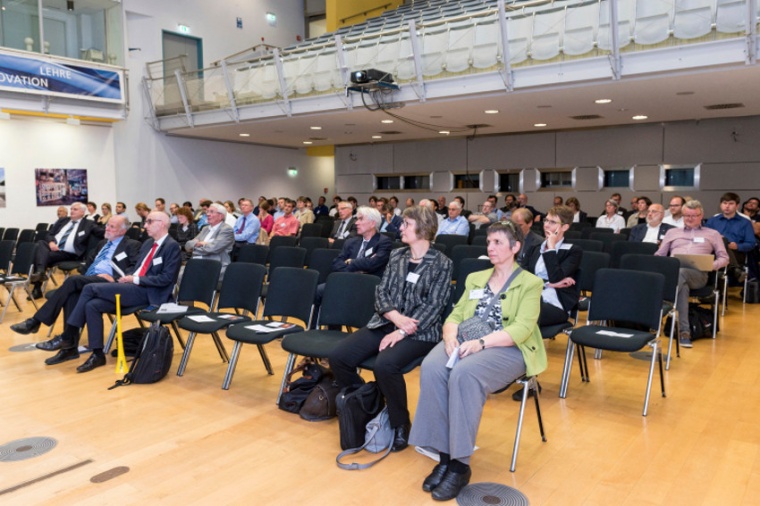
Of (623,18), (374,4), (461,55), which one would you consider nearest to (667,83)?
(623,18)

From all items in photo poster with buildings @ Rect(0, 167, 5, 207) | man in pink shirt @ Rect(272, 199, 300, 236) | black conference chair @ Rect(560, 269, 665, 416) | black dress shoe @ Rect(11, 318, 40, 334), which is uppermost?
photo poster with buildings @ Rect(0, 167, 5, 207)

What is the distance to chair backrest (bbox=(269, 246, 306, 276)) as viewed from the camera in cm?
606

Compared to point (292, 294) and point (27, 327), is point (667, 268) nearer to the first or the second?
point (292, 294)

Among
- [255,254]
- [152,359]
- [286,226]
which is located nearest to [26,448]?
[152,359]

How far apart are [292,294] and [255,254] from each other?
204 centimetres

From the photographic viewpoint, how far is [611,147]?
43.9 feet

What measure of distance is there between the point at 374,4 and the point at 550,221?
57.4 ft

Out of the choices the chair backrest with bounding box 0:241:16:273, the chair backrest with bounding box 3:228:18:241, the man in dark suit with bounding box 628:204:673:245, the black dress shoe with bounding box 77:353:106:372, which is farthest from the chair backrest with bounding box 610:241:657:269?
the chair backrest with bounding box 3:228:18:241

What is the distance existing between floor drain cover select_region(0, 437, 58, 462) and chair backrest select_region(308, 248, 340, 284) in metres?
2.98

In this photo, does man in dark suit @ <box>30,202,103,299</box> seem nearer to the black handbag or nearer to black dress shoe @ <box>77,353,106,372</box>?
black dress shoe @ <box>77,353,106,372</box>

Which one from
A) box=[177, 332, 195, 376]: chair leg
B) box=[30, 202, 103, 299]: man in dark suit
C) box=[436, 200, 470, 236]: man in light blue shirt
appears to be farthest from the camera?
box=[436, 200, 470, 236]: man in light blue shirt

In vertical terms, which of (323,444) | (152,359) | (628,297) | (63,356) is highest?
(628,297)

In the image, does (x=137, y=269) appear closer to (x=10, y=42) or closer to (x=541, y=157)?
(x=10, y=42)

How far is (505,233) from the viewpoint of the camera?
10.5 ft
